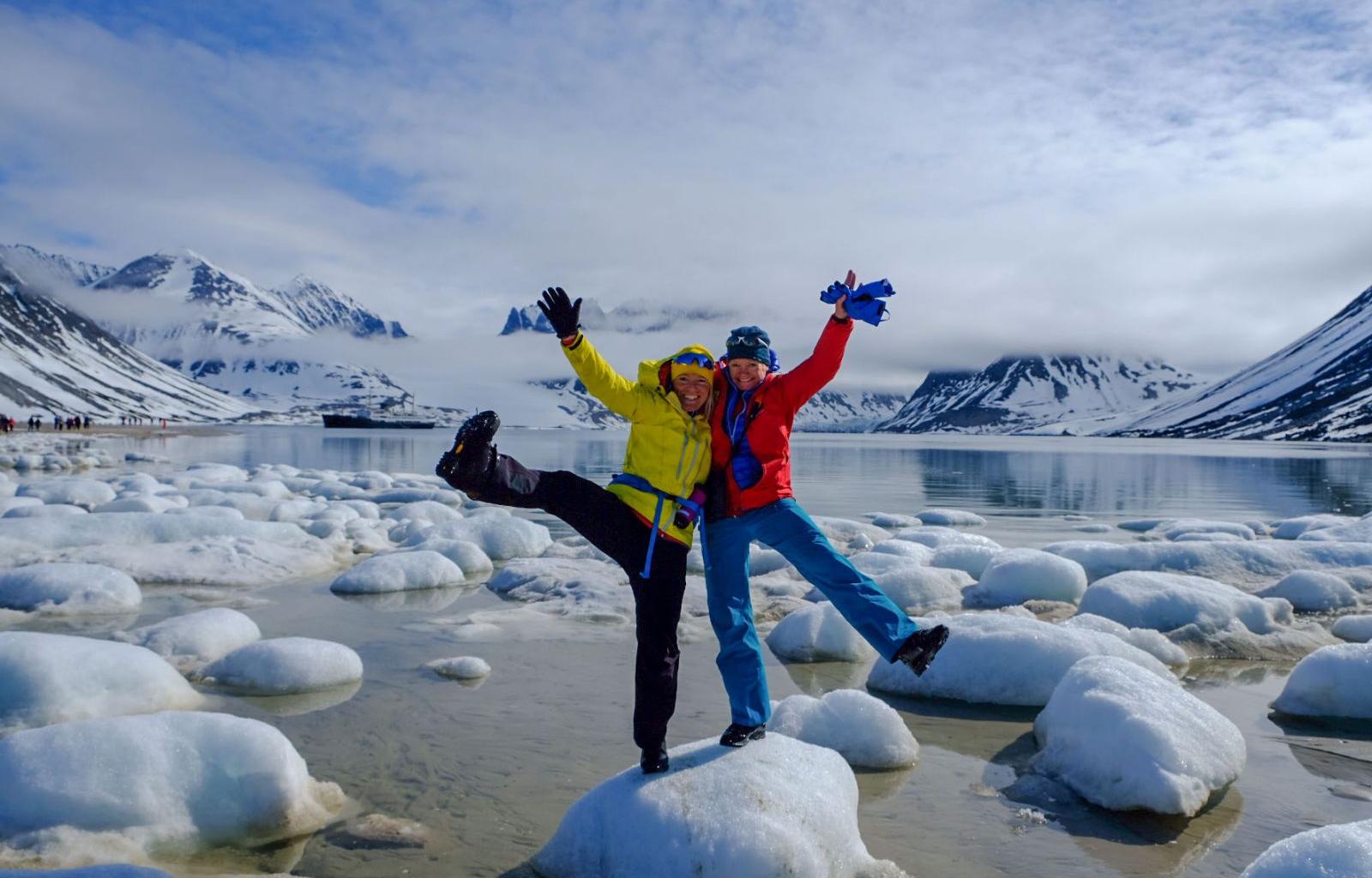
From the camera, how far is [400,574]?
11805 millimetres

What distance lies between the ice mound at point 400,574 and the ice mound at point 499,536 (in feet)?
8.42

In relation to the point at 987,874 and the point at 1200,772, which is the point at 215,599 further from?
the point at 1200,772

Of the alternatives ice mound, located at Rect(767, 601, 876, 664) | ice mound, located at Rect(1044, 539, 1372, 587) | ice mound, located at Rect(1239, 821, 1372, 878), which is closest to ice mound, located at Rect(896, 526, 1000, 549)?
ice mound, located at Rect(1044, 539, 1372, 587)

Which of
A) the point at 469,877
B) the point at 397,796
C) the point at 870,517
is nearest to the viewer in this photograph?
the point at 469,877

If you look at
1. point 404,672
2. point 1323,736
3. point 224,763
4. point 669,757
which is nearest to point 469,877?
point 669,757

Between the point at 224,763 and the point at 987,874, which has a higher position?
the point at 224,763

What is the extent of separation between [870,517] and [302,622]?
17162 millimetres

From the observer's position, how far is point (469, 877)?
14.0 ft

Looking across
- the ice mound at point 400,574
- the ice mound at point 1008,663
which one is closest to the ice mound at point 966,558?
the ice mound at point 1008,663

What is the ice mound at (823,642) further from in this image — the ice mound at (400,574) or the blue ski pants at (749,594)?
the ice mound at (400,574)

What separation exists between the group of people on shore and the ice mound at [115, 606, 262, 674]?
15.5ft

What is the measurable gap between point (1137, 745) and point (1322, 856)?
5.93 feet

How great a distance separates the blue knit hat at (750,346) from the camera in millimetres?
4801

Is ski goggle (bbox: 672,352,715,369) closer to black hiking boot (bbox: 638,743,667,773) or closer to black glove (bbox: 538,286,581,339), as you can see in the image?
black glove (bbox: 538,286,581,339)
